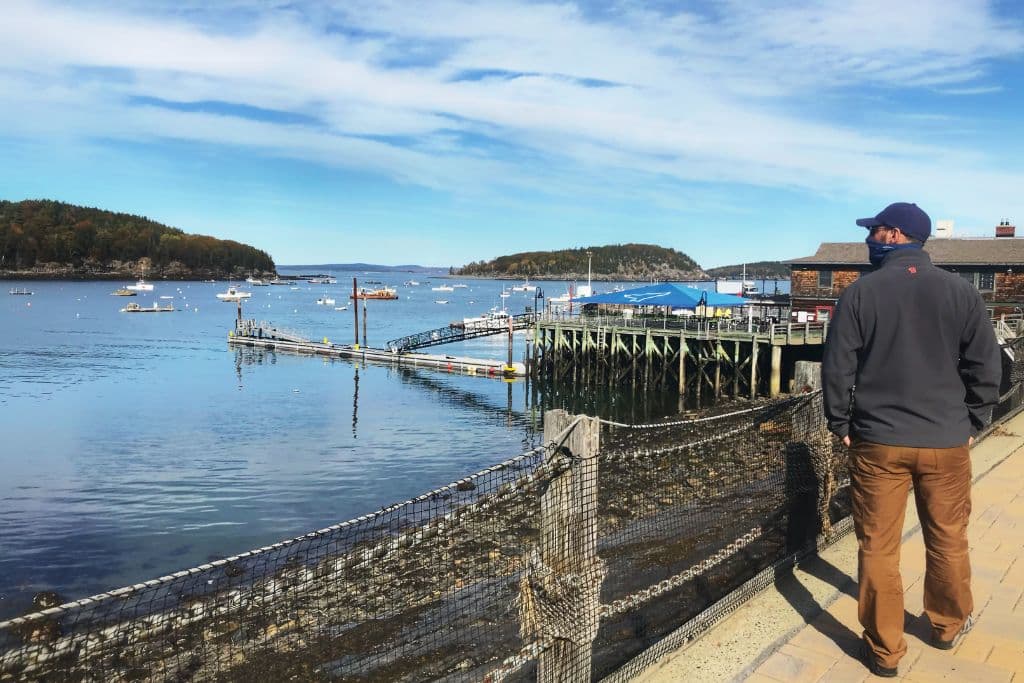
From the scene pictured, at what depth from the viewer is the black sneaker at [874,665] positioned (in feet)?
13.3

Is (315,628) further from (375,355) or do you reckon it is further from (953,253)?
(953,253)

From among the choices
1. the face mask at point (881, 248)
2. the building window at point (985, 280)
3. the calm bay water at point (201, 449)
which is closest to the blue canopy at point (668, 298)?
the calm bay water at point (201, 449)

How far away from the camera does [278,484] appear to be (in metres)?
19.4

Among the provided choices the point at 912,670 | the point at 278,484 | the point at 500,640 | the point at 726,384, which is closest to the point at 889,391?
the point at 912,670

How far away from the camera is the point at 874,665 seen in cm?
412

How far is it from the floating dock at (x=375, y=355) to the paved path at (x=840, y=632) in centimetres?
3486

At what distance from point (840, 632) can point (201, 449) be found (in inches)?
882

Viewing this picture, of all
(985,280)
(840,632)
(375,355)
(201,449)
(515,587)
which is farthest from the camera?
(375,355)

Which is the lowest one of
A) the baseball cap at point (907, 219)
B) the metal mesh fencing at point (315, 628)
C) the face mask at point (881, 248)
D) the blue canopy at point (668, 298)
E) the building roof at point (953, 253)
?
the metal mesh fencing at point (315, 628)

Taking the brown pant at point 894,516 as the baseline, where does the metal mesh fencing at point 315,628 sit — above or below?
below

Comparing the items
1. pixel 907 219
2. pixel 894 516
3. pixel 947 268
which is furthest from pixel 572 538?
pixel 947 268

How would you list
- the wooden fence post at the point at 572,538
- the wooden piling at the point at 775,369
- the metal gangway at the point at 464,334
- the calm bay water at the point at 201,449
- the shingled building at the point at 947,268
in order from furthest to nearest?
the metal gangway at the point at 464,334 < the shingled building at the point at 947,268 < the wooden piling at the point at 775,369 < the calm bay water at the point at 201,449 < the wooden fence post at the point at 572,538

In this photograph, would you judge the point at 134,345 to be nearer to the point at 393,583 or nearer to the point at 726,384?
the point at 726,384

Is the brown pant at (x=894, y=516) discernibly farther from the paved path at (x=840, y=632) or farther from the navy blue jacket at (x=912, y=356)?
the paved path at (x=840, y=632)
